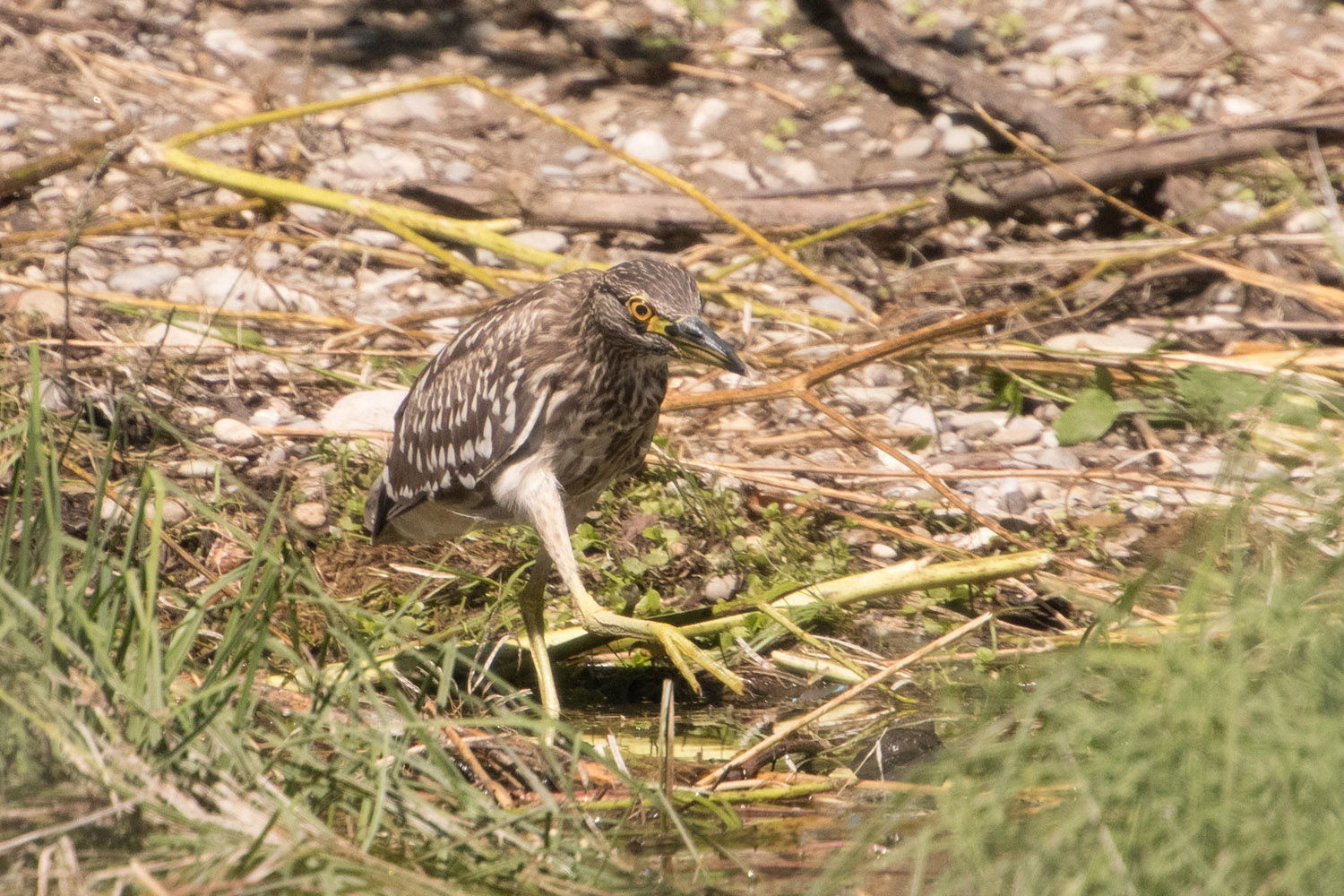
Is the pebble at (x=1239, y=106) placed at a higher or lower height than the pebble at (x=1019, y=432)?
higher

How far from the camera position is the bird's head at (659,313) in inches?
146

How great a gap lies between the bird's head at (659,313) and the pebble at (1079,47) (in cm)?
522

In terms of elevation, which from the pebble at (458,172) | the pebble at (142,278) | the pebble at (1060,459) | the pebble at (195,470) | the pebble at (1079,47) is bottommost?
the pebble at (1060,459)

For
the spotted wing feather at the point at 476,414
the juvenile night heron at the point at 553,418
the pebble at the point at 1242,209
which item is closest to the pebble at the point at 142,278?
the spotted wing feather at the point at 476,414

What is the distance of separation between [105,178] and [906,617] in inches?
188

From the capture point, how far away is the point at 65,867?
2176mm

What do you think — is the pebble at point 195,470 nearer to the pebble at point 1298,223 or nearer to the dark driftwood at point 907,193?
the dark driftwood at point 907,193

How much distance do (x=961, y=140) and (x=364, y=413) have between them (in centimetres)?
381

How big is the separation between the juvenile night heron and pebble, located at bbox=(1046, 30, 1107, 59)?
16.2 ft

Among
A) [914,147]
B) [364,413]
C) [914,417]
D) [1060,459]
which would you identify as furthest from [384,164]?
[1060,459]

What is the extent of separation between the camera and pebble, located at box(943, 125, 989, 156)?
731 centimetres

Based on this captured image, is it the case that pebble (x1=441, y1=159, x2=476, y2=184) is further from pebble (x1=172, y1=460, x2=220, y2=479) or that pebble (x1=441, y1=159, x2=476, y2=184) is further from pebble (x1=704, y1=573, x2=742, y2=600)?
pebble (x1=704, y1=573, x2=742, y2=600)

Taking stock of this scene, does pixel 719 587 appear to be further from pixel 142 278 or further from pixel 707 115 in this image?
pixel 707 115

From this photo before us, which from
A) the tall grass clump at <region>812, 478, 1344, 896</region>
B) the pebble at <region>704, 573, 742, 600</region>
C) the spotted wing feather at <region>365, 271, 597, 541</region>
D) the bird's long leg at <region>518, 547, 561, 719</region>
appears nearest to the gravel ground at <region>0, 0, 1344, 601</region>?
the pebble at <region>704, 573, 742, 600</region>
